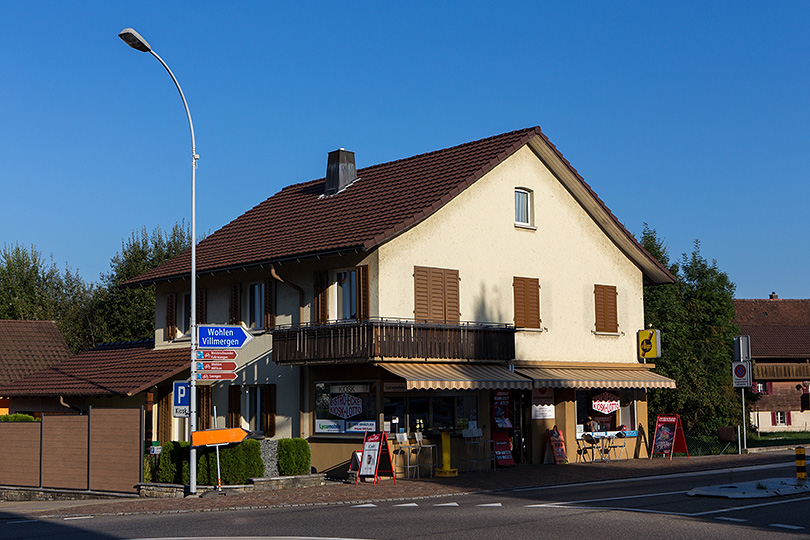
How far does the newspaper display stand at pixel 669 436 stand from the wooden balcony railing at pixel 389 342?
643cm

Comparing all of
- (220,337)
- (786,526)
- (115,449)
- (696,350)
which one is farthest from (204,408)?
(696,350)

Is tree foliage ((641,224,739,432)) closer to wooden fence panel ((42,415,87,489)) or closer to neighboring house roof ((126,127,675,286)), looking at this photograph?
neighboring house roof ((126,127,675,286))

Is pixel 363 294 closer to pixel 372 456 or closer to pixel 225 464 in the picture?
pixel 372 456

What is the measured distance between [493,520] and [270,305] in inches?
586

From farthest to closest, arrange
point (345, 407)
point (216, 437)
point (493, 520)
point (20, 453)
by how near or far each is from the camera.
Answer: point (20, 453), point (345, 407), point (216, 437), point (493, 520)

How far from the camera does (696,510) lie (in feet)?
52.6

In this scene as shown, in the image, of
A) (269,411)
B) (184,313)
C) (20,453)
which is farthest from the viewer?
(184,313)

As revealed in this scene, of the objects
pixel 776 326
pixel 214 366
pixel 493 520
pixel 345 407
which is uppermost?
pixel 776 326

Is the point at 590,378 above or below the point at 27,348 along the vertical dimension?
below

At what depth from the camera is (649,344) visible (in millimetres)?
32062

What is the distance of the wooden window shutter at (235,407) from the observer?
1158 inches

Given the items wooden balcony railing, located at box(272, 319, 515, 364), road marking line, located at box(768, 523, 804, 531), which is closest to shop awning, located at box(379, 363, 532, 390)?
wooden balcony railing, located at box(272, 319, 515, 364)

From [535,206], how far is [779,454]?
12.1 meters

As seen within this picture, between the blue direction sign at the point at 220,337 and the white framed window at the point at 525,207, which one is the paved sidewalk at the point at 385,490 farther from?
the white framed window at the point at 525,207
